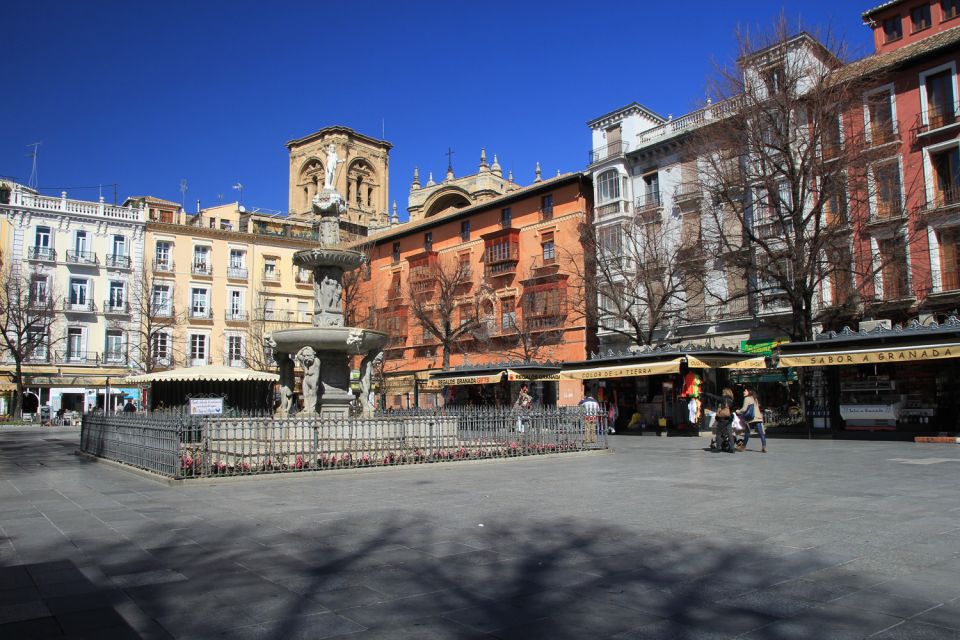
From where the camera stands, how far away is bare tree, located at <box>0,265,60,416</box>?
41406 millimetres

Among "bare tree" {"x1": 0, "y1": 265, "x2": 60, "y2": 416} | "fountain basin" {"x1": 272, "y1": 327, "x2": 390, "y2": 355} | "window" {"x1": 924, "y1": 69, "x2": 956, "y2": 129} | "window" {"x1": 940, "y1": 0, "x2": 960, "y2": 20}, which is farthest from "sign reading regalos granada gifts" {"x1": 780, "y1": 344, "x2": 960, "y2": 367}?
"bare tree" {"x1": 0, "y1": 265, "x2": 60, "y2": 416}

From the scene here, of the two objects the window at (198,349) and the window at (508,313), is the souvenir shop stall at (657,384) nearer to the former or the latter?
the window at (508,313)

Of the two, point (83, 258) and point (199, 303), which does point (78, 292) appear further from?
point (199, 303)

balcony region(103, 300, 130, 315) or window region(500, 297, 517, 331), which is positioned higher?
balcony region(103, 300, 130, 315)

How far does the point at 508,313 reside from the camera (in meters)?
44.6

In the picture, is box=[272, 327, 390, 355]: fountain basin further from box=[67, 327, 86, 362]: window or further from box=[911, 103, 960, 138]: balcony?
box=[67, 327, 86, 362]: window

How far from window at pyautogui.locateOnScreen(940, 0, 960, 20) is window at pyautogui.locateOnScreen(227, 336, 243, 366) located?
46.8m

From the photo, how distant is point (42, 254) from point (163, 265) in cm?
754

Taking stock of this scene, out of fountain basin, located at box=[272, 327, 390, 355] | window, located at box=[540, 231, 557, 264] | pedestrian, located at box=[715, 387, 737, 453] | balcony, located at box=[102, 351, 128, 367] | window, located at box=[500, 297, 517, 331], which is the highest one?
window, located at box=[540, 231, 557, 264]

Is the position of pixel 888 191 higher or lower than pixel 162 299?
higher

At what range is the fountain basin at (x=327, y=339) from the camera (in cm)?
1597

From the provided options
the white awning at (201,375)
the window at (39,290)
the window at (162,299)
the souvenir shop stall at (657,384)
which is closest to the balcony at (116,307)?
the window at (162,299)

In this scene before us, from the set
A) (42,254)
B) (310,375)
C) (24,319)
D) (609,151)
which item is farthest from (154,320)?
(310,375)

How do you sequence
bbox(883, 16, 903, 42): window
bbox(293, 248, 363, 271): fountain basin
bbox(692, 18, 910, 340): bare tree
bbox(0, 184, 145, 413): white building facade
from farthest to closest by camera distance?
1. bbox(0, 184, 145, 413): white building facade
2. bbox(883, 16, 903, 42): window
3. bbox(692, 18, 910, 340): bare tree
4. bbox(293, 248, 363, 271): fountain basin
